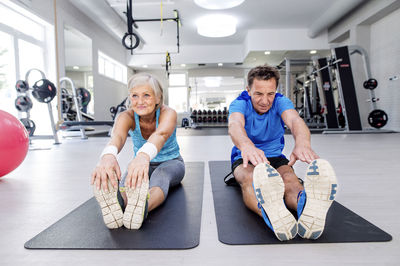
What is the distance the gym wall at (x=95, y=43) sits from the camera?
17.9 ft

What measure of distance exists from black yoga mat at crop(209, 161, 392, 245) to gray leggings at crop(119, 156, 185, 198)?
26 cm

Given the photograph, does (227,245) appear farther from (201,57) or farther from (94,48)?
(201,57)

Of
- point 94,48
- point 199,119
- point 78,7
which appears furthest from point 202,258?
point 199,119

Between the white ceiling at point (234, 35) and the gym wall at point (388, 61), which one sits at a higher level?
the white ceiling at point (234, 35)

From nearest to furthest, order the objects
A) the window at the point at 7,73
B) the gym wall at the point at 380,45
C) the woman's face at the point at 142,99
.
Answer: the woman's face at the point at 142,99, the window at the point at 7,73, the gym wall at the point at 380,45

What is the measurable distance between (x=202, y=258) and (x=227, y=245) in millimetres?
116

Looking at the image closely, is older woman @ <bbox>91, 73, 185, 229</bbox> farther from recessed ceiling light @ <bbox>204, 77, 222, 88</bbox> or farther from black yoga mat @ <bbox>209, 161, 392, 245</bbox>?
recessed ceiling light @ <bbox>204, 77, 222, 88</bbox>

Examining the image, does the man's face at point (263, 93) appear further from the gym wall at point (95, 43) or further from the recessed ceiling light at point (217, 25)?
the recessed ceiling light at point (217, 25)

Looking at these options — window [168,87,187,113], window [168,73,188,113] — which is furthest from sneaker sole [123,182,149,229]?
window [168,87,187,113]

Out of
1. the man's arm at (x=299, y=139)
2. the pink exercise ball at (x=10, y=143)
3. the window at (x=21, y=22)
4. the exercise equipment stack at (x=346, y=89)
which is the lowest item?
the man's arm at (x=299, y=139)

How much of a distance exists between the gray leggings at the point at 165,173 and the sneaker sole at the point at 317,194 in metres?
0.64

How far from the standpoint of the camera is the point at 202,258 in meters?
0.81

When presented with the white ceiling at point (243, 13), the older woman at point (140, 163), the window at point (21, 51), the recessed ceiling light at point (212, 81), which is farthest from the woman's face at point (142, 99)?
the recessed ceiling light at point (212, 81)

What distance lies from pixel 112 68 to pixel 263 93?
9.15 m
